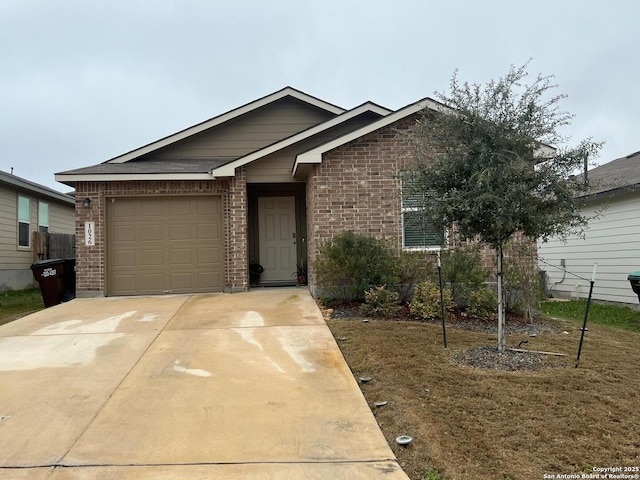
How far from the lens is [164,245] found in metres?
10.7

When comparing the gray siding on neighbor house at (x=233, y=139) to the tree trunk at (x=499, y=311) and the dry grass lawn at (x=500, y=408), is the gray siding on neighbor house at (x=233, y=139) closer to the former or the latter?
the dry grass lawn at (x=500, y=408)

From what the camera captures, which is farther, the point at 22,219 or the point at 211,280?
the point at 22,219

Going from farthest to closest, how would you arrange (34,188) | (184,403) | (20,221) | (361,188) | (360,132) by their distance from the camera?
(34,188)
(20,221)
(361,188)
(360,132)
(184,403)

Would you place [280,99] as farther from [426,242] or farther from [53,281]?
[53,281]

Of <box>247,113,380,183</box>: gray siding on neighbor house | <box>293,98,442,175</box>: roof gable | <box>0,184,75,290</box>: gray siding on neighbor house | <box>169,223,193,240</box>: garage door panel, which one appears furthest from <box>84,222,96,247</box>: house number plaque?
<box>0,184,75,290</box>: gray siding on neighbor house

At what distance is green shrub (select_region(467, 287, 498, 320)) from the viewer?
8.21 m

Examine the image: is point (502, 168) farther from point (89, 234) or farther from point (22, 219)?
point (22, 219)

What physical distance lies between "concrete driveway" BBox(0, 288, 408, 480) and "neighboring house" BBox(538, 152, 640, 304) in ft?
23.4

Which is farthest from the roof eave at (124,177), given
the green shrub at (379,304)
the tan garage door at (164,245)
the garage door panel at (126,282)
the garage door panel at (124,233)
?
the green shrub at (379,304)

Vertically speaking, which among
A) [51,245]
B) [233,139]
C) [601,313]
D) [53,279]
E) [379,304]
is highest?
[233,139]

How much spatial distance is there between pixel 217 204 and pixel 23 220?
30.0 ft

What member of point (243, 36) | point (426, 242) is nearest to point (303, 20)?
point (243, 36)

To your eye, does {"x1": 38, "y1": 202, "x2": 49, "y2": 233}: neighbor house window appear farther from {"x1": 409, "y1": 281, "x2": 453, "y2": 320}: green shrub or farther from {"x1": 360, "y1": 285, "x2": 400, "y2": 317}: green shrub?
{"x1": 409, "y1": 281, "x2": 453, "y2": 320}: green shrub

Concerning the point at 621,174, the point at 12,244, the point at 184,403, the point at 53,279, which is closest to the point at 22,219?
the point at 12,244
